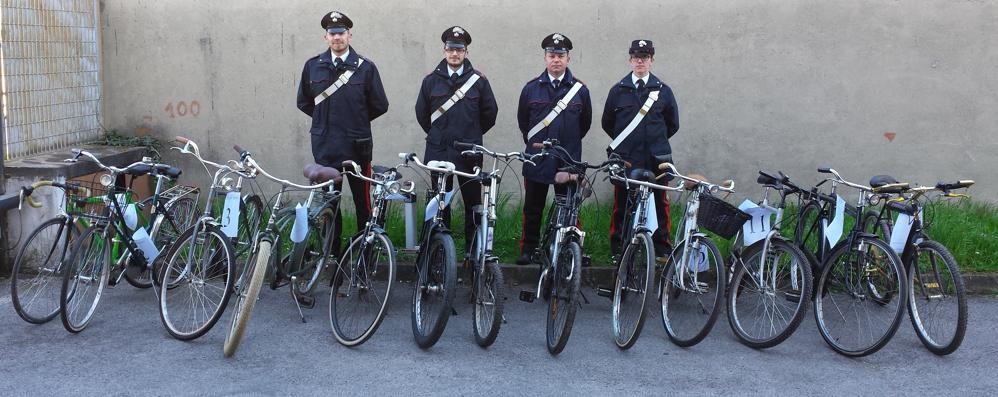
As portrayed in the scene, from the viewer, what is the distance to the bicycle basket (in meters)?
5.70

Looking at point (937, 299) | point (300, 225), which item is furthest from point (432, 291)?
point (937, 299)

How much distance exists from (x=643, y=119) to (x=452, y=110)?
4.20 ft

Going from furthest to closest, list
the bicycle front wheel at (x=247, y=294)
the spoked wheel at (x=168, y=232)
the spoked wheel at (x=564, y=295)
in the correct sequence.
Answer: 1. the spoked wheel at (x=168, y=232)
2. the spoked wheel at (x=564, y=295)
3. the bicycle front wheel at (x=247, y=294)

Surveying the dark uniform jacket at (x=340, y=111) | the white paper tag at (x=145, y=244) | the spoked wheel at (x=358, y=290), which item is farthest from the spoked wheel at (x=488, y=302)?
the white paper tag at (x=145, y=244)

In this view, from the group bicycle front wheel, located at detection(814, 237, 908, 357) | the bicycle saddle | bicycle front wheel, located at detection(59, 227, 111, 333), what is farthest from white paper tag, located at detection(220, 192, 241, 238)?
bicycle front wheel, located at detection(814, 237, 908, 357)

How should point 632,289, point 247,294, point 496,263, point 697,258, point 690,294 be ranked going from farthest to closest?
point 690,294, point 632,289, point 697,258, point 496,263, point 247,294

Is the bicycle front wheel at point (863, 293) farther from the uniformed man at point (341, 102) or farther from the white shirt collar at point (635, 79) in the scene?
the uniformed man at point (341, 102)

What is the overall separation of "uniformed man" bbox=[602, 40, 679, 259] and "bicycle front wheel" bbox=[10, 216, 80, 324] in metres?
3.42

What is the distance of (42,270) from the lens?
591 cm

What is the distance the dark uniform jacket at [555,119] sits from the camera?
6.86 m

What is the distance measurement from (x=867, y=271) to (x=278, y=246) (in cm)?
333

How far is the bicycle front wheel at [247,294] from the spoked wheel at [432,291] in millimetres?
870

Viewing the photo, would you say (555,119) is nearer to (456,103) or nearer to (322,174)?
(456,103)

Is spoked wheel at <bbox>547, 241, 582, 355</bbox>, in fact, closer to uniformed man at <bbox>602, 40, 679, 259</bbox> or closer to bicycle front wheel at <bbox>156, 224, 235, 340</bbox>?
uniformed man at <bbox>602, 40, 679, 259</bbox>
